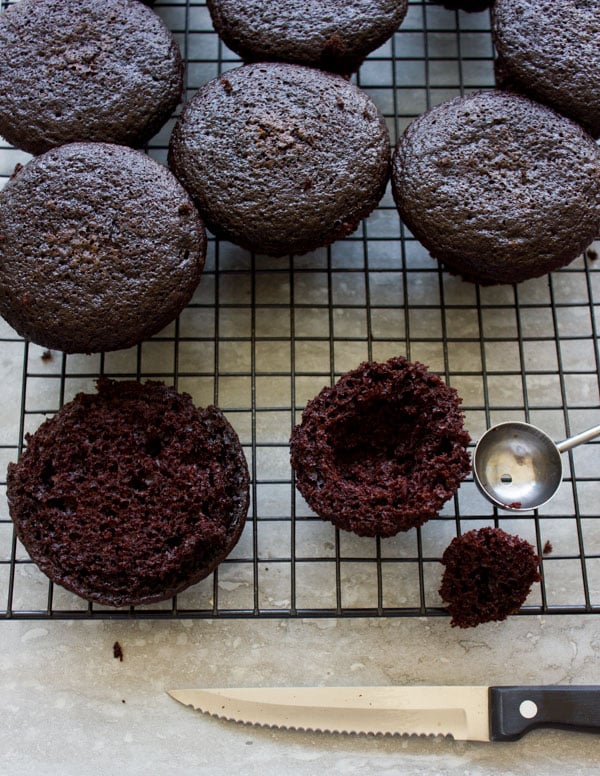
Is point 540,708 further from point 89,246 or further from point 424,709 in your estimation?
point 89,246

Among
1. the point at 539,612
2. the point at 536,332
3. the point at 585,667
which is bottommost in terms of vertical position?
the point at 585,667

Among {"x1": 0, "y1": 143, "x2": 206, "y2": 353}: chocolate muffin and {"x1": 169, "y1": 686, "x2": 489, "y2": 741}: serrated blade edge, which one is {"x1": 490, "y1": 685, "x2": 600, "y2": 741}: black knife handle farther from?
{"x1": 0, "y1": 143, "x2": 206, "y2": 353}: chocolate muffin

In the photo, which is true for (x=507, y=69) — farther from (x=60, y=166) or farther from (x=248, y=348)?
(x=60, y=166)

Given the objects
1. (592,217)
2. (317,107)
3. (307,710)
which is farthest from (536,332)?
(307,710)

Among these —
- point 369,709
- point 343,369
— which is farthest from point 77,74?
point 369,709

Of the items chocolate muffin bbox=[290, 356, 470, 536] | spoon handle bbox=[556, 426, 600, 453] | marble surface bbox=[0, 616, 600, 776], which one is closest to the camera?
chocolate muffin bbox=[290, 356, 470, 536]

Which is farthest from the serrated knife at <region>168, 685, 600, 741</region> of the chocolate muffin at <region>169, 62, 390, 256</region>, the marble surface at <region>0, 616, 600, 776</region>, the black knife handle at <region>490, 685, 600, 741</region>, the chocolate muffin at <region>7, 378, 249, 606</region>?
the chocolate muffin at <region>169, 62, 390, 256</region>
